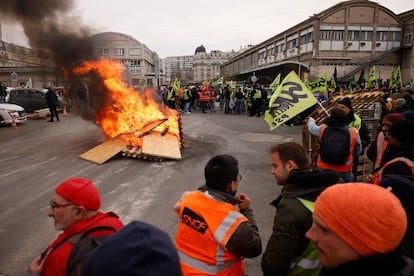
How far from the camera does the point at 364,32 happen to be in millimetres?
38469

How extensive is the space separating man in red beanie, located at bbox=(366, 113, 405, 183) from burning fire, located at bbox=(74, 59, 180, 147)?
266 inches

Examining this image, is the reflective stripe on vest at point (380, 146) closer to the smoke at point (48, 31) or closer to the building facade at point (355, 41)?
the smoke at point (48, 31)

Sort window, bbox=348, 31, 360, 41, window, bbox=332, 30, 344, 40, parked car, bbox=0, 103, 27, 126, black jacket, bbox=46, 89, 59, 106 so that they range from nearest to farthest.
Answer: parked car, bbox=0, 103, 27, 126
black jacket, bbox=46, 89, 59, 106
window, bbox=332, 30, 344, 40
window, bbox=348, 31, 360, 41

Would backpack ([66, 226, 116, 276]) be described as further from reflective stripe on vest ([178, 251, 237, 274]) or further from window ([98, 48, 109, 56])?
window ([98, 48, 109, 56])

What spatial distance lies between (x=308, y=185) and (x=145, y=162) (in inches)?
285

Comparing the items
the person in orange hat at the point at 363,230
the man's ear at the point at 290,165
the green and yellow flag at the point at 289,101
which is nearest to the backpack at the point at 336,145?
the green and yellow flag at the point at 289,101

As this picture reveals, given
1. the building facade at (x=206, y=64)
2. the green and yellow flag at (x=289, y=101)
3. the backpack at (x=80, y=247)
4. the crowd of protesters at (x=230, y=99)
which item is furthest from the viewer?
the building facade at (x=206, y=64)

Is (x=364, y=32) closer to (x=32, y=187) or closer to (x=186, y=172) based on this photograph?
(x=186, y=172)

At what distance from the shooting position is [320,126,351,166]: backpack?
455 centimetres

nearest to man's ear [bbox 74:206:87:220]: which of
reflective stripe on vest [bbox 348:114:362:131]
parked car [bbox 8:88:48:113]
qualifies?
reflective stripe on vest [bbox 348:114:362:131]

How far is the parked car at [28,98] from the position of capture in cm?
2008

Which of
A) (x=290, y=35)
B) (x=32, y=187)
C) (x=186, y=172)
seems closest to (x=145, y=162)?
(x=186, y=172)

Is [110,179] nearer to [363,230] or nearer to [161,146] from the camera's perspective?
[161,146]

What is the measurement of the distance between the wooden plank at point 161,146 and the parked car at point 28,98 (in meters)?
15.1
